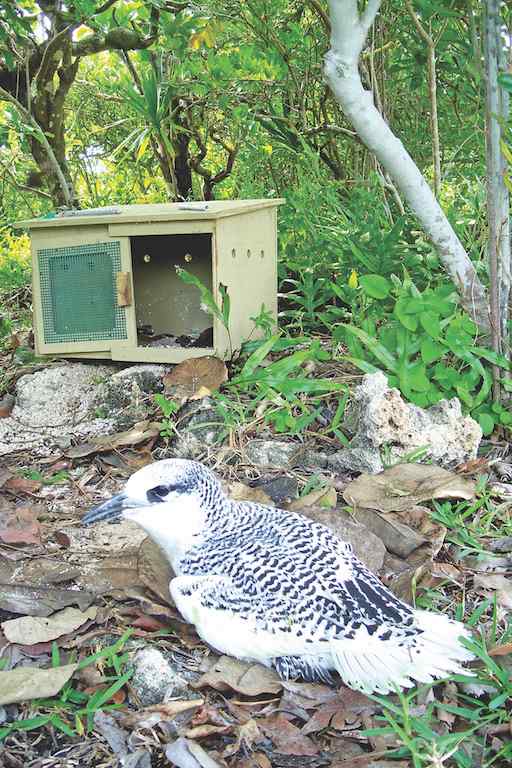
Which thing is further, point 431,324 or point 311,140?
point 311,140

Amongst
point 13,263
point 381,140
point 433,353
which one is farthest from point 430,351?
point 13,263

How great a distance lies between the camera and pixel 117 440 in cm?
367

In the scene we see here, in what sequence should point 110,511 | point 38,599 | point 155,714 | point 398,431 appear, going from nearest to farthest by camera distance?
1. point 155,714
2. point 110,511
3. point 38,599
4. point 398,431

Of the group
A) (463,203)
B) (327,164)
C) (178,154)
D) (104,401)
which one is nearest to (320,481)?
(104,401)

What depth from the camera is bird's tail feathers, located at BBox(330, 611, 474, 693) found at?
209 centimetres

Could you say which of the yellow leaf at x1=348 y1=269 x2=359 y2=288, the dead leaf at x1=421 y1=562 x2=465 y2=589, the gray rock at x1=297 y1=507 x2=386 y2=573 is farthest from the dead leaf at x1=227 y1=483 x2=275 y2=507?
the yellow leaf at x1=348 y1=269 x2=359 y2=288

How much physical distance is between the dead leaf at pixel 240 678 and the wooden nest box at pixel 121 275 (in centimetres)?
195

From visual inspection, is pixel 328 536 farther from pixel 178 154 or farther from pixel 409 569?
pixel 178 154

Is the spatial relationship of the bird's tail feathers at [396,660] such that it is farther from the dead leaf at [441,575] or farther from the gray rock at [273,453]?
the gray rock at [273,453]

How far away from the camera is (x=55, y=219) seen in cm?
400

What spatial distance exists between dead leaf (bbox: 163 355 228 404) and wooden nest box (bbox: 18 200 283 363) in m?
0.09

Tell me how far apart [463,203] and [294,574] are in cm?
397

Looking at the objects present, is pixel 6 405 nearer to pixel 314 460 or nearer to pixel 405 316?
pixel 314 460

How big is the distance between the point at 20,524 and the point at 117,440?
0.77 metres
